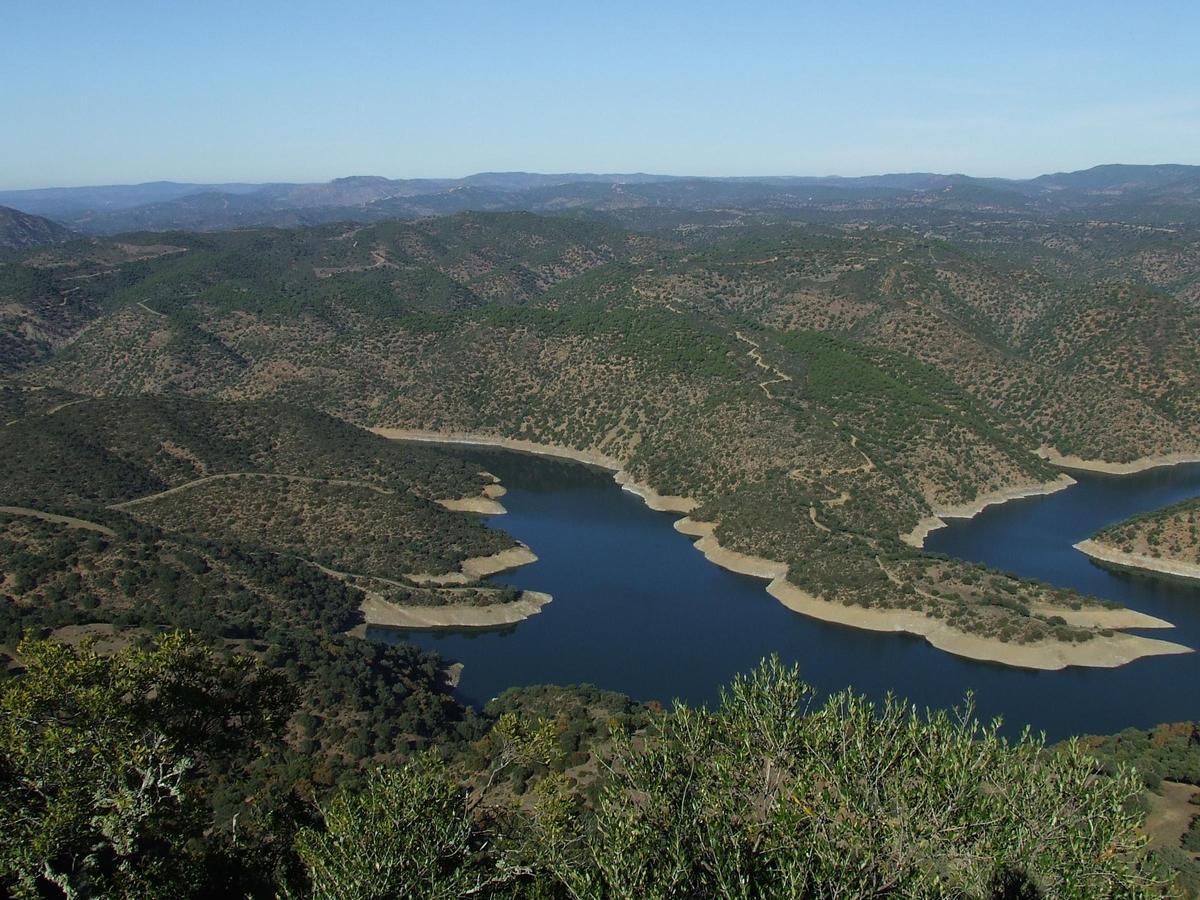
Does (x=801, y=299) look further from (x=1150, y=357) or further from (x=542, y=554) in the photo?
(x=542, y=554)

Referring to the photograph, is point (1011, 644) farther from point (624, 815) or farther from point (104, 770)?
point (104, 770)

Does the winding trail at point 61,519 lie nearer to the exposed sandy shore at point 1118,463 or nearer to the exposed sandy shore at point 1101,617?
the exposed sandy shore at point 1101,617

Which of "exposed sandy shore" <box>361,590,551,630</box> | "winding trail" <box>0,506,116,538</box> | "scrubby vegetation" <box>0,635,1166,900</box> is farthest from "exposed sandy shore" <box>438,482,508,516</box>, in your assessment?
"scrubby vegetation" <box>0,635,1166,900</box>

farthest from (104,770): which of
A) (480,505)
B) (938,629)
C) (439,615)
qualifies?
(480,505)

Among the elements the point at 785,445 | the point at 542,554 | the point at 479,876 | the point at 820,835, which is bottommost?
the point at 542,554

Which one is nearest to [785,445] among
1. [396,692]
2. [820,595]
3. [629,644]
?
[820,595]

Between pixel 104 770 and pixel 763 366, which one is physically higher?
pixel 104 770

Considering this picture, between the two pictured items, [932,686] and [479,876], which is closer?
[479,876]
